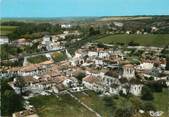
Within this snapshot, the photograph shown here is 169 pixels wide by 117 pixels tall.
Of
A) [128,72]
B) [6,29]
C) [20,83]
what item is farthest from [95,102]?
[6,29]

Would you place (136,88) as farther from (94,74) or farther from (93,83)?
(94,74)

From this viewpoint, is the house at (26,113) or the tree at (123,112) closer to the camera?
the house at (26,113)

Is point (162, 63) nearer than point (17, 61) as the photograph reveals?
No

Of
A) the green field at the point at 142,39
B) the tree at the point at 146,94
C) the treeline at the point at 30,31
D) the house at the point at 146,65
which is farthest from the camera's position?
the green field at the point at 142,39

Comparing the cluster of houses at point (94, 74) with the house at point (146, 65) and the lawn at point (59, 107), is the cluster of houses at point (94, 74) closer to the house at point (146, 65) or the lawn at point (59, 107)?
the house at point (146, 65)

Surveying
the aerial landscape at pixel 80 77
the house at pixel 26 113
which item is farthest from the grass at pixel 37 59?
the house at pixel 26 113

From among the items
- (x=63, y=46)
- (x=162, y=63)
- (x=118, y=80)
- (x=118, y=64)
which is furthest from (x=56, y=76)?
(x=63, y=46)

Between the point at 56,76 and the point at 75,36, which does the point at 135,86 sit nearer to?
the point at 56,76
